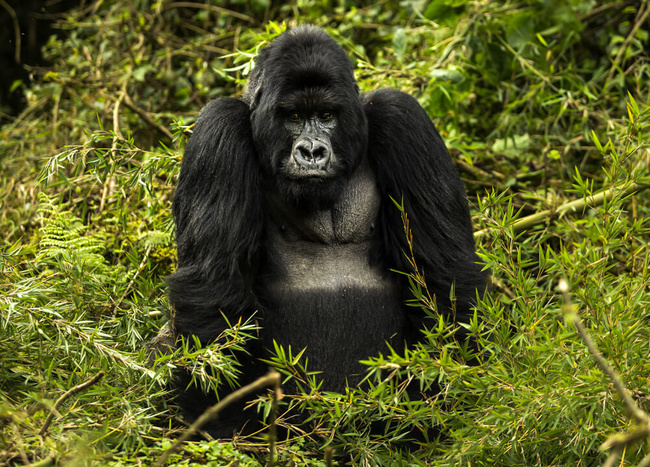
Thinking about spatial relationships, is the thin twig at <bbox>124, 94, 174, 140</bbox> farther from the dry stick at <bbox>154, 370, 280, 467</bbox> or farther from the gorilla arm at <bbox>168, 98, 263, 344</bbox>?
the dry stick at <bbox>154, 370, 280, 467</bbox>

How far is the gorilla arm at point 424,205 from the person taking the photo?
3.46m

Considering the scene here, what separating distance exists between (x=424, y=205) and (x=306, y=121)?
26.6 inches

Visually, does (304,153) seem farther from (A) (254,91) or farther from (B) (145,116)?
(B) (145,116)

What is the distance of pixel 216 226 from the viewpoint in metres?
3.31

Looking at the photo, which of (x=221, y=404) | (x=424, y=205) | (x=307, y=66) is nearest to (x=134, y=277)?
(x=307, y=66)

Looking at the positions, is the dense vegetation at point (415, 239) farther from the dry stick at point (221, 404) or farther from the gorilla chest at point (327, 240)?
the gorilla chest at point (327, 240)

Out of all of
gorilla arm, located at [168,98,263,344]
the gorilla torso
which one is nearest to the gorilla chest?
the gorilla torso

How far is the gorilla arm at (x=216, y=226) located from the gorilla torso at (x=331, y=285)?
0.53 ft

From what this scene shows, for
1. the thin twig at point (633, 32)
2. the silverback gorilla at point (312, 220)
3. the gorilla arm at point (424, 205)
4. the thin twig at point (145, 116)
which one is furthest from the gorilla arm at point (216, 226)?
the thin twig at point (633, 32)

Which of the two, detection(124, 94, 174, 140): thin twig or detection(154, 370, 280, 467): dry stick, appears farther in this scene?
detection(124, 94, 174, 140): thin twig

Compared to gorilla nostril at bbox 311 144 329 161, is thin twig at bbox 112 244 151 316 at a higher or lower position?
lower

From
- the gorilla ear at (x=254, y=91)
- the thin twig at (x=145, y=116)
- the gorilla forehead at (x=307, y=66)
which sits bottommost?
the thin twig at (x=145, y=116)

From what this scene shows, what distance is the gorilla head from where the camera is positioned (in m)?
3.33

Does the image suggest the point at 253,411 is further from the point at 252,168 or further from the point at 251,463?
the point at 252,168
